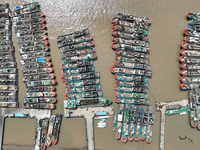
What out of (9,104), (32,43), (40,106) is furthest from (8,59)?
(40,106)

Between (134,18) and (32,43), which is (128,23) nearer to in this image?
(134,18)

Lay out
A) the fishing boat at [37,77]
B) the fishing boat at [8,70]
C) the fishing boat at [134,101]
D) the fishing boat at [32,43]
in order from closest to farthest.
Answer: the fishing boat at [134,101] < the fishing boat at [37,77] < the fishing boat at [8,70] < the fishing boat at [32,43]

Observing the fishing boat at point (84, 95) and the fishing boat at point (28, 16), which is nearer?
Answer: the fishing boat at point (84, 95)

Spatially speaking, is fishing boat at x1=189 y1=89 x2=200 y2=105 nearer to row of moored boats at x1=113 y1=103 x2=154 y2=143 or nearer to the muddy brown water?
the muddy brown water

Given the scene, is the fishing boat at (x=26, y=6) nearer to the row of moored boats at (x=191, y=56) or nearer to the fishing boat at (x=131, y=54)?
the fishing boat at (x=131, y=54)

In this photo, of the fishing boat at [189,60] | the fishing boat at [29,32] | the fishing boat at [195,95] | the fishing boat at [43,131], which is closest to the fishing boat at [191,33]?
the fishing boat at [189,60]
